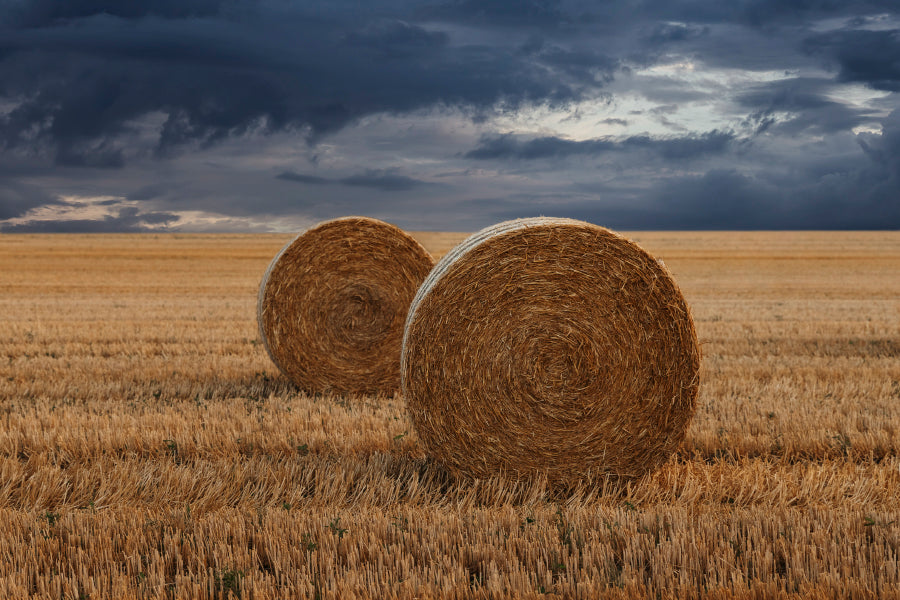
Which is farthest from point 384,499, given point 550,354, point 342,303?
point 342,303

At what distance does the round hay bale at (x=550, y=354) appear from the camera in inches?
211

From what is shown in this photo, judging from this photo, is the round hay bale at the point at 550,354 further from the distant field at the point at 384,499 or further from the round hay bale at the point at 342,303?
the round hay bale at the point at 342,303

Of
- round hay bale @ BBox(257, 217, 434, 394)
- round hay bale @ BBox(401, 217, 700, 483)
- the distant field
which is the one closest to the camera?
the distant field

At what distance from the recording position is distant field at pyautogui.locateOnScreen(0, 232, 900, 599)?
3.64m

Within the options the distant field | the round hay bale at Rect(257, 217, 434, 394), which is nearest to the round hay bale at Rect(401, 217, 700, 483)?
the distant field

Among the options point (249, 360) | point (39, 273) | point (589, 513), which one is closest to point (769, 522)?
point (589, 513)

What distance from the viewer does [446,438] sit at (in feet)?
17.7

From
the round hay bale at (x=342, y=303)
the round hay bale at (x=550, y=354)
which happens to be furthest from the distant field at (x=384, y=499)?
the round hay bale at (x=342, y=303)

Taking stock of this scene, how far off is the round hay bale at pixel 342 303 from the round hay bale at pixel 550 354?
11.2 ft

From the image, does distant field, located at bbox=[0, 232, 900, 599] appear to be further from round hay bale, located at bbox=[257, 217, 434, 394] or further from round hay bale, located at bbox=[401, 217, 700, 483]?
round hay bale, located at bbox=[257, 217, 434, 394]

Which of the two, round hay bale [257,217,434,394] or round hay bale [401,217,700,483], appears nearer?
round hay bale [401,217,700,483]

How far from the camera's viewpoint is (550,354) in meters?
5.38

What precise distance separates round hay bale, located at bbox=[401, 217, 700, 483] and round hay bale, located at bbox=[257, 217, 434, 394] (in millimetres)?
3405

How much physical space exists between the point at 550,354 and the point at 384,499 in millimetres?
1553
